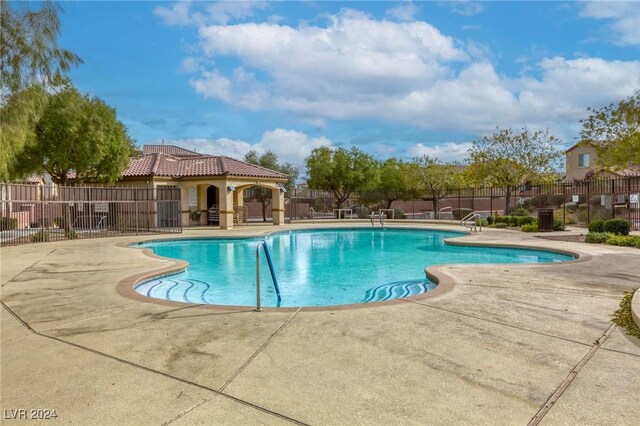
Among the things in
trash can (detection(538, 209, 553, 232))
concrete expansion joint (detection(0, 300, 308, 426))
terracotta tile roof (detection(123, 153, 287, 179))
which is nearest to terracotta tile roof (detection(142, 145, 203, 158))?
terracotta tile roof (detection(123, 153, 287, 179))

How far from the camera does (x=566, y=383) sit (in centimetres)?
341

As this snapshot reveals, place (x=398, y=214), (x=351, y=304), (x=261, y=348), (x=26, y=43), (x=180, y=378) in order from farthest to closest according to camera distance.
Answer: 1. (x=398, y=214)
2. (x=26, y=43)
3. (x=351, y=304)
4. (x=261, y=348)
5. (x=180, y=378)

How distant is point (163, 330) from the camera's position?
192 inches

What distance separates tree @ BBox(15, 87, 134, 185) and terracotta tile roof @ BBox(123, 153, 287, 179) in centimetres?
364

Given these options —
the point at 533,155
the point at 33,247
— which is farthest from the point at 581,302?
the point at 533,155

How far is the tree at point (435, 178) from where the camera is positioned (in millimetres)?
32062

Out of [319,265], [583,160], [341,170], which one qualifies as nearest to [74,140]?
[319,265]

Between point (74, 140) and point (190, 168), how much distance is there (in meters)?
7.70

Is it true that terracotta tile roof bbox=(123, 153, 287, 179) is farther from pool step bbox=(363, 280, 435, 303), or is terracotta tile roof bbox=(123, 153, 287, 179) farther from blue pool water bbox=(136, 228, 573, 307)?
pool step bbox=(363, 280, 435, 303)

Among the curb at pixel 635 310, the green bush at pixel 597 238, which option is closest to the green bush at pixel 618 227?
the green bush at pixel 597 238

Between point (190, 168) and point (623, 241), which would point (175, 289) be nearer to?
point (623, 241)

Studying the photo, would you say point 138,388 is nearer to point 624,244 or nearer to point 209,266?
point 209,266

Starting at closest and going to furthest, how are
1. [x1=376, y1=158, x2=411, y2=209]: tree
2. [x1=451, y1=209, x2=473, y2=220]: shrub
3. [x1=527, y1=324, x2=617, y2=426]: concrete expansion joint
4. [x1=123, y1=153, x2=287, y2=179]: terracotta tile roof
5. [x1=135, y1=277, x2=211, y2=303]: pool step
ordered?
[x1=527, y1=324, x2=617, y2=426]: concrete expansion joint
[x1=135, y1=277, x2=211, y2=303]: pool step
[x1=123, y1=153, x2=287, y2=179]: terracotta tile roof
[x1=451, y1=209, x2=473, y2=220]: shrub
[x1=376, y1=158, x2=411, y2=209]: tree

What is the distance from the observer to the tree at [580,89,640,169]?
615 inches
